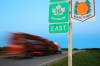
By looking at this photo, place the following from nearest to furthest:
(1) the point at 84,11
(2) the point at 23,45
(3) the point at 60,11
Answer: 1. (3) the point at 60,11
2. (1) the point at 84,11
3. (2) the point at 23,45

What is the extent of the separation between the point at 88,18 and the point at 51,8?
720 mm

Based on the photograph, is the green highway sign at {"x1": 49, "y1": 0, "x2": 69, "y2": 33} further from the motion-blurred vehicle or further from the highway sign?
the motion-blurred vehicle

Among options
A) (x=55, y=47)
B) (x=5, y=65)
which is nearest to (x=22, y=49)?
(x=5, y=65)

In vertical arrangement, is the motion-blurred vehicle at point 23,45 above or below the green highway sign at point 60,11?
below

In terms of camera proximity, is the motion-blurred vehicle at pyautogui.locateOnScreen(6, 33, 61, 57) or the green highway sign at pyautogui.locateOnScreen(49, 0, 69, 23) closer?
the green highway sign at pyautogui.locateOnScreen(49, 0, 69, 23)

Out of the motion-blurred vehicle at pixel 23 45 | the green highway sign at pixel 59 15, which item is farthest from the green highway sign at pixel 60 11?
the motion-blurred vehicle at pixel 23 45

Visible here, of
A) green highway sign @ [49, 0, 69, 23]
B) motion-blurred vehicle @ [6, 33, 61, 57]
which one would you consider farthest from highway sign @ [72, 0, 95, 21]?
motion-blurred vehicle @ [6, 33, 61, 57]

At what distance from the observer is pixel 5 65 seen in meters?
18.0

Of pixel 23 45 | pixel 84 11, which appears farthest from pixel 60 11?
pixel 23 45

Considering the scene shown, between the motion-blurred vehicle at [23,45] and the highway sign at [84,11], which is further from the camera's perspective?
the motion-blurred vehicle at [23,45]

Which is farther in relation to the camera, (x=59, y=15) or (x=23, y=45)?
(x=23, y=45)

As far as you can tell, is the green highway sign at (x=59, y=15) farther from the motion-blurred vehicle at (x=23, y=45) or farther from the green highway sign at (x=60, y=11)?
the motion-blurred vehicle at (x=23, y=45)

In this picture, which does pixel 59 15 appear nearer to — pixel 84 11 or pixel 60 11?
pixel 60 11

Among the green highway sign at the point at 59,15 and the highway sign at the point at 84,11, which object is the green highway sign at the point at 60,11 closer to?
the green highway sign at the point at 59,15
